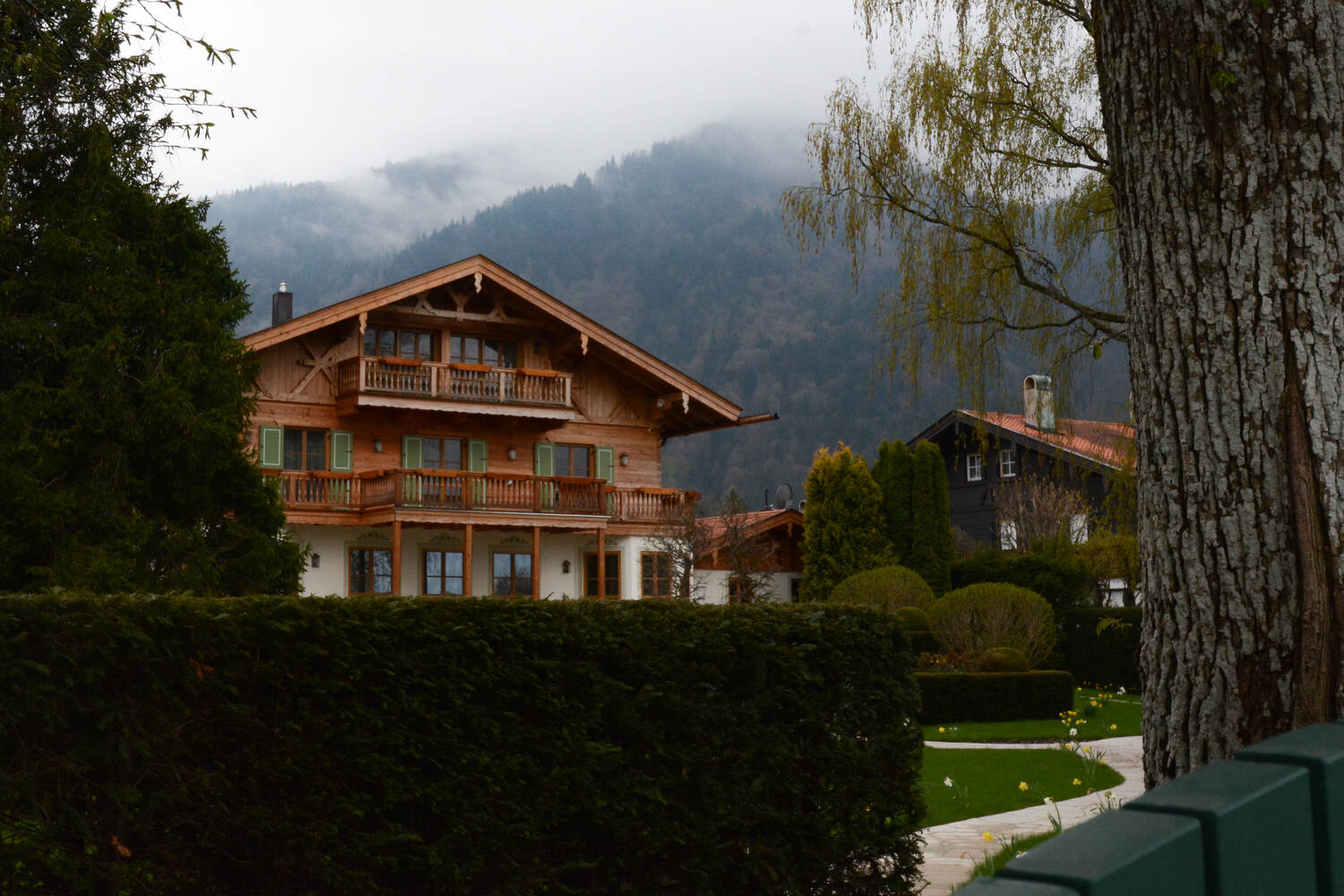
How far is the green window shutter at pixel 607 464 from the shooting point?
32.8 m

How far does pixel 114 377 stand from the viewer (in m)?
12.4

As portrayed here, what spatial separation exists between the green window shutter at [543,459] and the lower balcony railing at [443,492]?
4.10 ft

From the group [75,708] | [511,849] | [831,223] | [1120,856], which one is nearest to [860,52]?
[831,223]

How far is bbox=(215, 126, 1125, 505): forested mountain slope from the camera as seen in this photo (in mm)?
109875

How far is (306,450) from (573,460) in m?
7.10

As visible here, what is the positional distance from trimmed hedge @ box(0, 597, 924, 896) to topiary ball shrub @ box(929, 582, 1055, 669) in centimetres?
1720

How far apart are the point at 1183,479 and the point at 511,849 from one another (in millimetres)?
3789

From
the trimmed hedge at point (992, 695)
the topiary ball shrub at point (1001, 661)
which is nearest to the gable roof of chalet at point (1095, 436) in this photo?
the trimmed hedge at point (992, 695)

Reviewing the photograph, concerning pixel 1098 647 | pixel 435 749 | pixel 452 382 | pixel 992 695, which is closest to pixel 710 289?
pixel 452 382

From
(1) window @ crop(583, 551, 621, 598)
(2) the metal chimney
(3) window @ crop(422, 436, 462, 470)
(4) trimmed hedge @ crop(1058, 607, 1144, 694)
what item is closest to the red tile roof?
(4) trimmed hedge @ crop(1058, 607, 1144, 694)

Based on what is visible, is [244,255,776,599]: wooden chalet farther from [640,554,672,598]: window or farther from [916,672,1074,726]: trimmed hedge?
[916,672,1074,726]: trimmed hedge

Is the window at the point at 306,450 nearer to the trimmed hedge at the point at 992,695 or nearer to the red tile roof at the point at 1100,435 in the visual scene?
the trimmed hedge at the point at 992,695

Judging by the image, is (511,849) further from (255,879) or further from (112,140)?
(112,140)

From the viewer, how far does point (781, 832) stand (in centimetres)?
651
